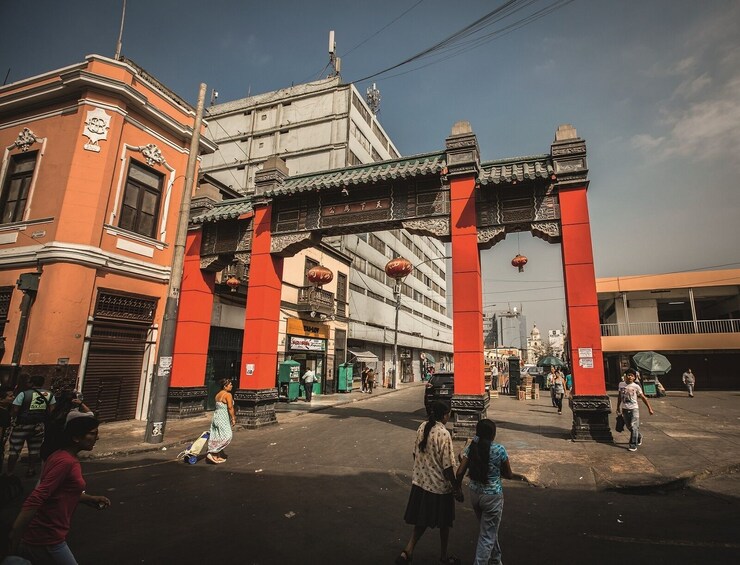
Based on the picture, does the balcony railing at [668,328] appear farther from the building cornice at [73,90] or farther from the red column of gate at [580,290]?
the building cornice at [73,90]

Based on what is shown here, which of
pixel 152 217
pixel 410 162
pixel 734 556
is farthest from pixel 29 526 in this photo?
pixel 152 217

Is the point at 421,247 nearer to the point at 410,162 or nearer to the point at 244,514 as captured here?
the point at 410,162

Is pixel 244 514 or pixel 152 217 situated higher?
pixel 152 217

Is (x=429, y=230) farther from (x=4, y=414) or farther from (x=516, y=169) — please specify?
(x=4, y=414)

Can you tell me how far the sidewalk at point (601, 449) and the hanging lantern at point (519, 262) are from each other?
188 inches

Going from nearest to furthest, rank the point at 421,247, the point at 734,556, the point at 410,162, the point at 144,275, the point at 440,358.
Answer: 1. the point at 734,556
2. the point at 410,162
3. the point at 144,275
4. the point at 421,247
5. the point at 440,358

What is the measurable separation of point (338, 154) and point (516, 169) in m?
27.0

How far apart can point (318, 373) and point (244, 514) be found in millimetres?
19766

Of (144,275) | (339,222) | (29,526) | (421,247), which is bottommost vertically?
(29,526)

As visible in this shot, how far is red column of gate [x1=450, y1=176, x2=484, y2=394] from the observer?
1009cm

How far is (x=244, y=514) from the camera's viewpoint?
542 cm

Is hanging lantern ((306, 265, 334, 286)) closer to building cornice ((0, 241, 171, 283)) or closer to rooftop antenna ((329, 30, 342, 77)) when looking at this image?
building cornice ((0, 241, 171, 283))

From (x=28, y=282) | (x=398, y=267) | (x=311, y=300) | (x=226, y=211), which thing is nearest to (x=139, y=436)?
Answer: (x=28, y=282)

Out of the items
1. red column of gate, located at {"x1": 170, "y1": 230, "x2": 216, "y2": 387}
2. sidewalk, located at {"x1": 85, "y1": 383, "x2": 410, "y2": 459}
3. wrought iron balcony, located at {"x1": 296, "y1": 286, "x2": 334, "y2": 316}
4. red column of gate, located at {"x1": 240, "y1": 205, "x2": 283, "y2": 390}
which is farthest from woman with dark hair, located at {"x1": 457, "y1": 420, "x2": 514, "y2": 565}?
wrought iron balcony, located at {"x1": 296, "y1": 286, "x2": 334, "y2": 316}
